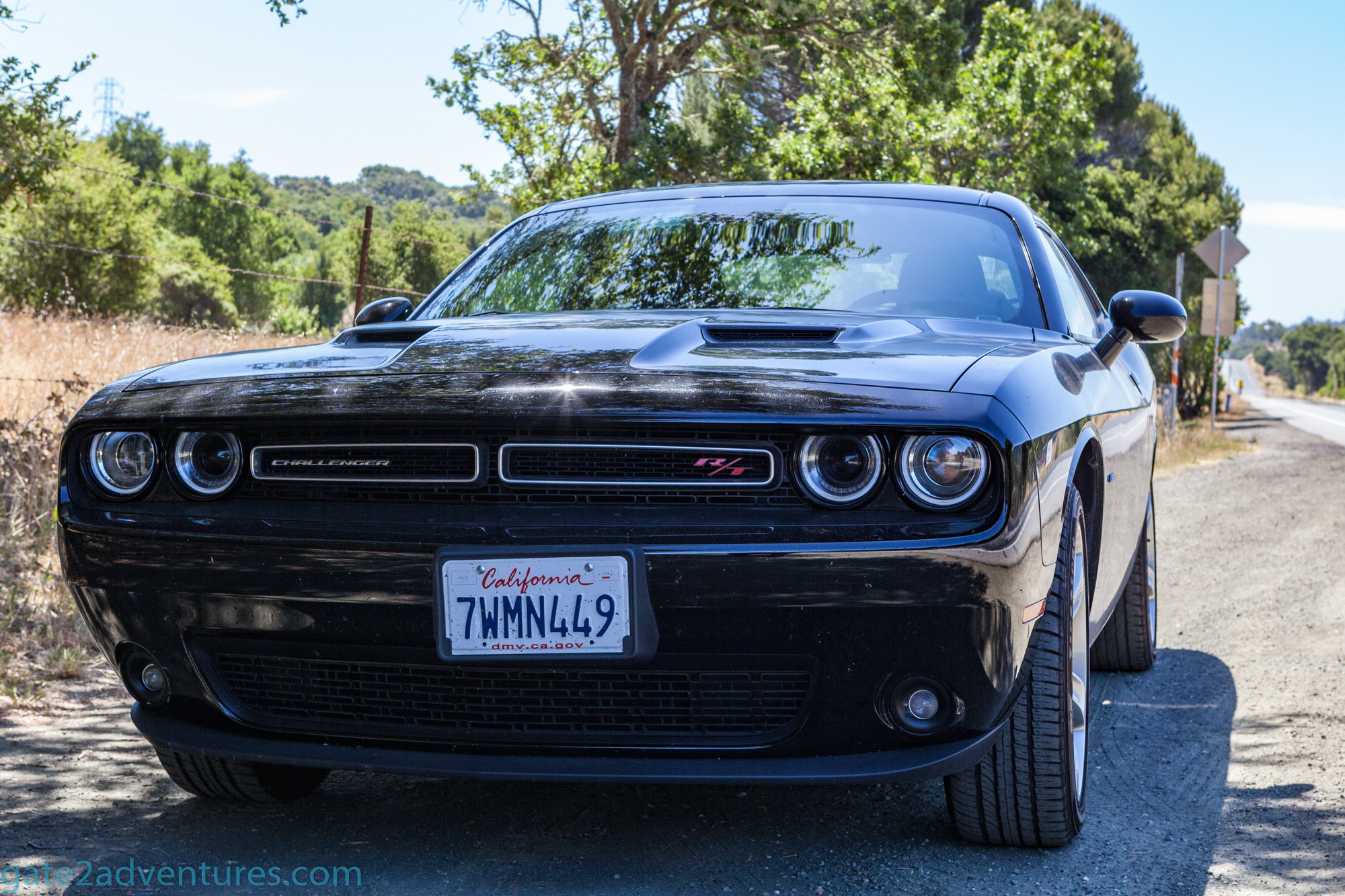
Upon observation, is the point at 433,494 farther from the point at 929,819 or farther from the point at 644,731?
the point at 929,819

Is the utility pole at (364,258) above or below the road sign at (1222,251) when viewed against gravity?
below

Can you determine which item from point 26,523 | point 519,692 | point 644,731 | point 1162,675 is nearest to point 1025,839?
point 644,731

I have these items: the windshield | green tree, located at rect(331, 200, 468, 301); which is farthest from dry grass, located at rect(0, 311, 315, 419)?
green tree, located at rect(331, 200, 468, 301)

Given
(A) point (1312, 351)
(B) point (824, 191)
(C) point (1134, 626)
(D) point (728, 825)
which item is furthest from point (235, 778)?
(A) point (1312, 351)

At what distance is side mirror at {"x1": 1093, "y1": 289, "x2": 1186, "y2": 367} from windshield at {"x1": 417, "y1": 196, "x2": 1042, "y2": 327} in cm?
36

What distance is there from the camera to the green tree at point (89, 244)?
35250mm

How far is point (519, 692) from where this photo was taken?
90.4 inches

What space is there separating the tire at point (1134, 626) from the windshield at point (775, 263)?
5.14ft

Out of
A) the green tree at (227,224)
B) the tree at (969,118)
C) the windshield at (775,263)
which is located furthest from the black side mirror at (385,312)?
the green tree at (227,224)

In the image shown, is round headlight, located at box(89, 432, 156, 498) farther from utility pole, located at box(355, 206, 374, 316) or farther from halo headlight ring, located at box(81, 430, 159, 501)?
utility pole, located at box(355, 206, 374, 316)

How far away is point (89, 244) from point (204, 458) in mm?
40353

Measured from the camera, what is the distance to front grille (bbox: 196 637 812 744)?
223cm

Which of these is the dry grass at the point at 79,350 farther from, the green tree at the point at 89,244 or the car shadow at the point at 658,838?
the green tree at the point at 89,244

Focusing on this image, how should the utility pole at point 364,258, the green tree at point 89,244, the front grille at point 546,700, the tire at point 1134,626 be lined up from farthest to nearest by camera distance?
the green tree at point 89,244
the utility pole at point 364,258
the tire at point 1134,626
the front grille at point 546,700
